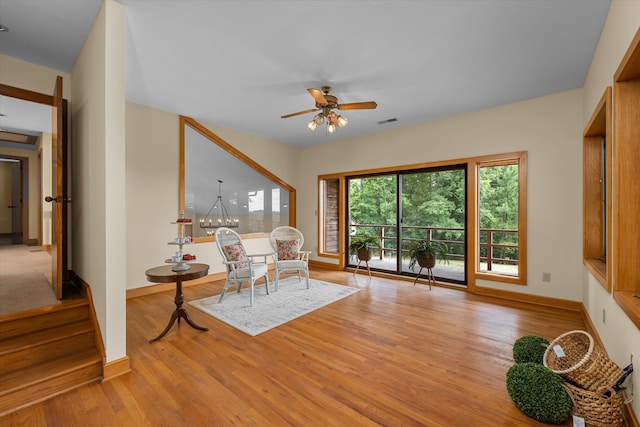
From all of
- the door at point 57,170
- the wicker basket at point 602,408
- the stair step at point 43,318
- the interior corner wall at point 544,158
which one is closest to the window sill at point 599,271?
the interior corner wall at point 544,158

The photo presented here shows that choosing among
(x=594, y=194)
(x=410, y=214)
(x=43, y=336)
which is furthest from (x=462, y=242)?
(x=43, y=336)

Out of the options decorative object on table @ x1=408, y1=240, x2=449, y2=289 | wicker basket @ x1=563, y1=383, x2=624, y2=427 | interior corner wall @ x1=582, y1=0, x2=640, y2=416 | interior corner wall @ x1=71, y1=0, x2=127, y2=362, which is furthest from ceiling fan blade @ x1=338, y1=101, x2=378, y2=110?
wicker basket @ x1=563, y1=383, x2=624, y2=427

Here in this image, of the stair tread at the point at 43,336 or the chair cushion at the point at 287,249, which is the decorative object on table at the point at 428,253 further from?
the stair tread at the point at 43,336

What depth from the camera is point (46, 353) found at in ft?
6.90

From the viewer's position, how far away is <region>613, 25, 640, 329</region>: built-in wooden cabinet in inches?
72.4

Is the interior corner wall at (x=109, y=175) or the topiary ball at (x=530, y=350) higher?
the interior corner wall at (x=109, y=175)

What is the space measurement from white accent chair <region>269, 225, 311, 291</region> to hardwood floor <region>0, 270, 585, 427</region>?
1124 millimetres

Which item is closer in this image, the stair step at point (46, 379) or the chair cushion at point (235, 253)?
the stair step at point (46, 379)

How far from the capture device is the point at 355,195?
19.9ft

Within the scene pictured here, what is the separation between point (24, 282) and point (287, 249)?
126 inches

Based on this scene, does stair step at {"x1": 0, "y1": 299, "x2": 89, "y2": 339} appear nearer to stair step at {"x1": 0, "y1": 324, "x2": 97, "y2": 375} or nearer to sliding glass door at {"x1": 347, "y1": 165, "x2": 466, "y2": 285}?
stair step at {"x1": 0, "y1": 324, "x2": 97, "y2": 375}

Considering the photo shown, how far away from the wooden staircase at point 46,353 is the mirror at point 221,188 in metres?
2.38

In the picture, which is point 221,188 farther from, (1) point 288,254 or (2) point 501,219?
(2) point 501,219

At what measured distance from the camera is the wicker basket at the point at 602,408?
5.11 feet
